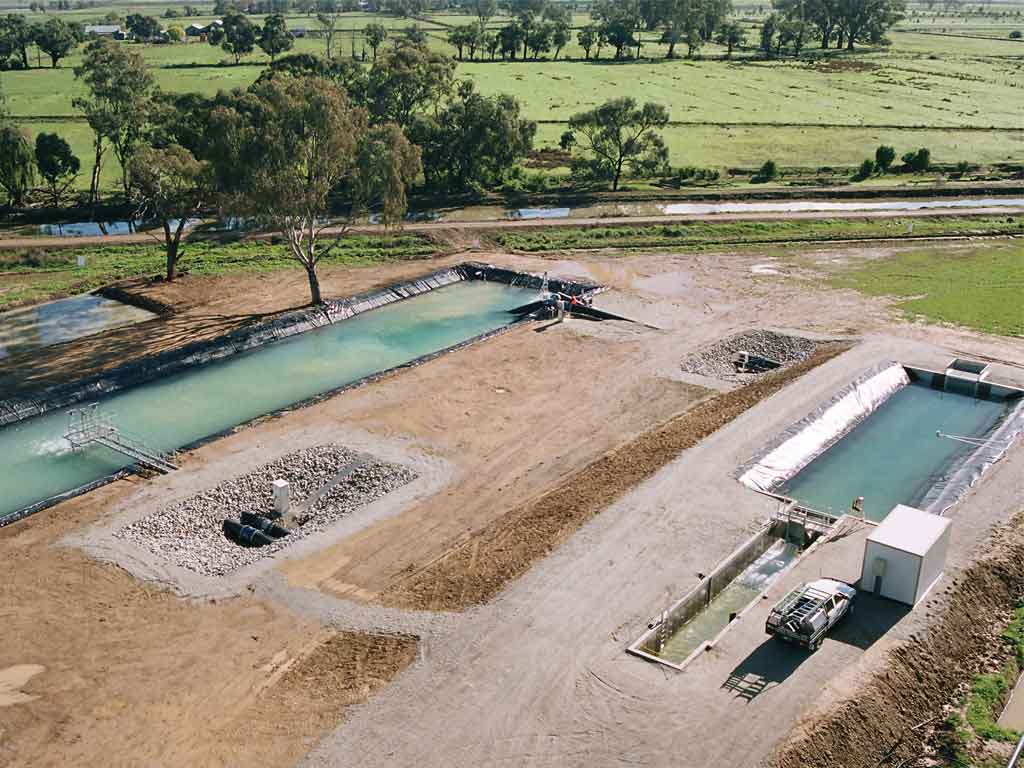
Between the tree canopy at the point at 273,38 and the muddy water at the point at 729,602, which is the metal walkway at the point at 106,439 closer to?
the muddy water at the point at 729,602

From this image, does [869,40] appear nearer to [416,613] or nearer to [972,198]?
[972,198]

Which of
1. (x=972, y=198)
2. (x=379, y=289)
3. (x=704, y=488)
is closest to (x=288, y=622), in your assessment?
(x=704, y=488)

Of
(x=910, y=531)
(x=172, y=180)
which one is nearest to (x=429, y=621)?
(x=910, y=531)

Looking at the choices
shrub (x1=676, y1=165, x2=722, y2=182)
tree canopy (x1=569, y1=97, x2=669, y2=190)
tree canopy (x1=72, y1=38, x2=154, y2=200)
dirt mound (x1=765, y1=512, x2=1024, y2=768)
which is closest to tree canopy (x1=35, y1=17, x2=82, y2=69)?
tree canopy (x1=72, y1=38, x2=154, y2=200)

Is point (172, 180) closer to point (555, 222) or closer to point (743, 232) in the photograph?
point (555, 222)

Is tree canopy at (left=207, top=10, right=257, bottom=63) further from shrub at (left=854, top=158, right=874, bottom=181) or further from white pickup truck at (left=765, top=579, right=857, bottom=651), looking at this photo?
white pickup truck at (left=765, top=579, right=857, bottom=651)

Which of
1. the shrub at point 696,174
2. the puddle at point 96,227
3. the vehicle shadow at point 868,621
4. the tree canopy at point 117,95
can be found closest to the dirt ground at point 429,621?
the vehicle shadow at point 868,621
